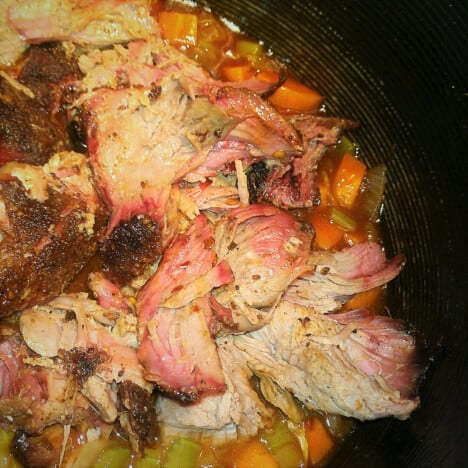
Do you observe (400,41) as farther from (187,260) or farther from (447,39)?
(187,260)

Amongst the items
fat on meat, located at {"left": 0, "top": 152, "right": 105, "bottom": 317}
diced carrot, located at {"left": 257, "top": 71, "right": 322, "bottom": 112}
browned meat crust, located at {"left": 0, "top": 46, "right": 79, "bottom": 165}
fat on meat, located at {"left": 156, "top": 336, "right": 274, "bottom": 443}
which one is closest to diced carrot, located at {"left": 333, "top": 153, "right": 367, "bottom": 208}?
diced carrot, located at {"left": 257, "top": 71, "right": 322, "bottom": 112}

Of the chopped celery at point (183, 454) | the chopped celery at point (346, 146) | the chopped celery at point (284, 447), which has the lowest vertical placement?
the chopped celery at point (183, 454)

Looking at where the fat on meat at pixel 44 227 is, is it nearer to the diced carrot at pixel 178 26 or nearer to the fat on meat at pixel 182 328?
the fat on meat at pixel 182 328

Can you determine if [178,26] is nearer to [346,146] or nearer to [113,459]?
[346,146]

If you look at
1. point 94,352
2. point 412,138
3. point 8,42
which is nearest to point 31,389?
point 94,352

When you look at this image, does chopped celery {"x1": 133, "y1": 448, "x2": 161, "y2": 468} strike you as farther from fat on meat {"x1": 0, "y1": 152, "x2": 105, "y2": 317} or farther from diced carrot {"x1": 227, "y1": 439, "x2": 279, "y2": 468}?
fat on meat {"x1": 0, "y1": 152, "x2": 105, "y2": 317}

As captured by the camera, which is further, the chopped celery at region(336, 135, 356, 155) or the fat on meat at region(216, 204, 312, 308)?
the chopped celery at region(336, 135, 356, 155)

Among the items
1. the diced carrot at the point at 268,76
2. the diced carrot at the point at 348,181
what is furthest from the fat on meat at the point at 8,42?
the diced carrot at the point at 348,181
